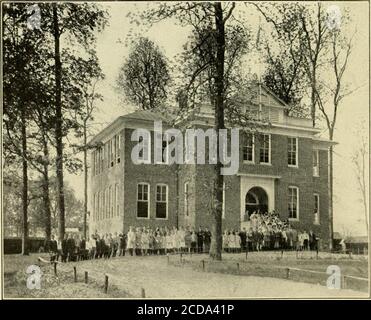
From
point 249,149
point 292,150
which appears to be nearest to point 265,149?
point 249,149

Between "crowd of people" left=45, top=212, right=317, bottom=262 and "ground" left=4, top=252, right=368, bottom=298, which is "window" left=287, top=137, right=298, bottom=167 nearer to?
"crowd of people" left=45, top=212, right=317, bottom=262

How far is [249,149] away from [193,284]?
2517mm

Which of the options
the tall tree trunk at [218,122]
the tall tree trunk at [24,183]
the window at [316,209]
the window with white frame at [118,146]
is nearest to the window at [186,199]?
the tall tree trunk at [218,122]

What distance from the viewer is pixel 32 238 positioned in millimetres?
9406

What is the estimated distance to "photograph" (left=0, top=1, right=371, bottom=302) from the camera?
9070 millimetres

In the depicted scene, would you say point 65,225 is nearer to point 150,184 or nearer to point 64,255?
point 64,255

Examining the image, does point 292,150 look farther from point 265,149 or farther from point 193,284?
point 193,284

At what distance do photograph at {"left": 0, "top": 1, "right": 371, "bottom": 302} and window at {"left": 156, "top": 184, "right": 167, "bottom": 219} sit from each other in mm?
49

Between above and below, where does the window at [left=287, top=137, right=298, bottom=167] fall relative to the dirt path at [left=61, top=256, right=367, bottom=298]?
above

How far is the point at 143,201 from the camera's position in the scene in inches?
402

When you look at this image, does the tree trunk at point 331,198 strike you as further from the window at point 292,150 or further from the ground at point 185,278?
the window at point 292,150

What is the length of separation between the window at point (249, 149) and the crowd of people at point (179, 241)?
0.99 metres

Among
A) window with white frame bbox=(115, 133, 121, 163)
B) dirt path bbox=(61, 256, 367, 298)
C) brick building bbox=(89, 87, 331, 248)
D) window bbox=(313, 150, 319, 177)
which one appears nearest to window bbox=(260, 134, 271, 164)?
brick building bbox=(89, 87, 331, 248)
